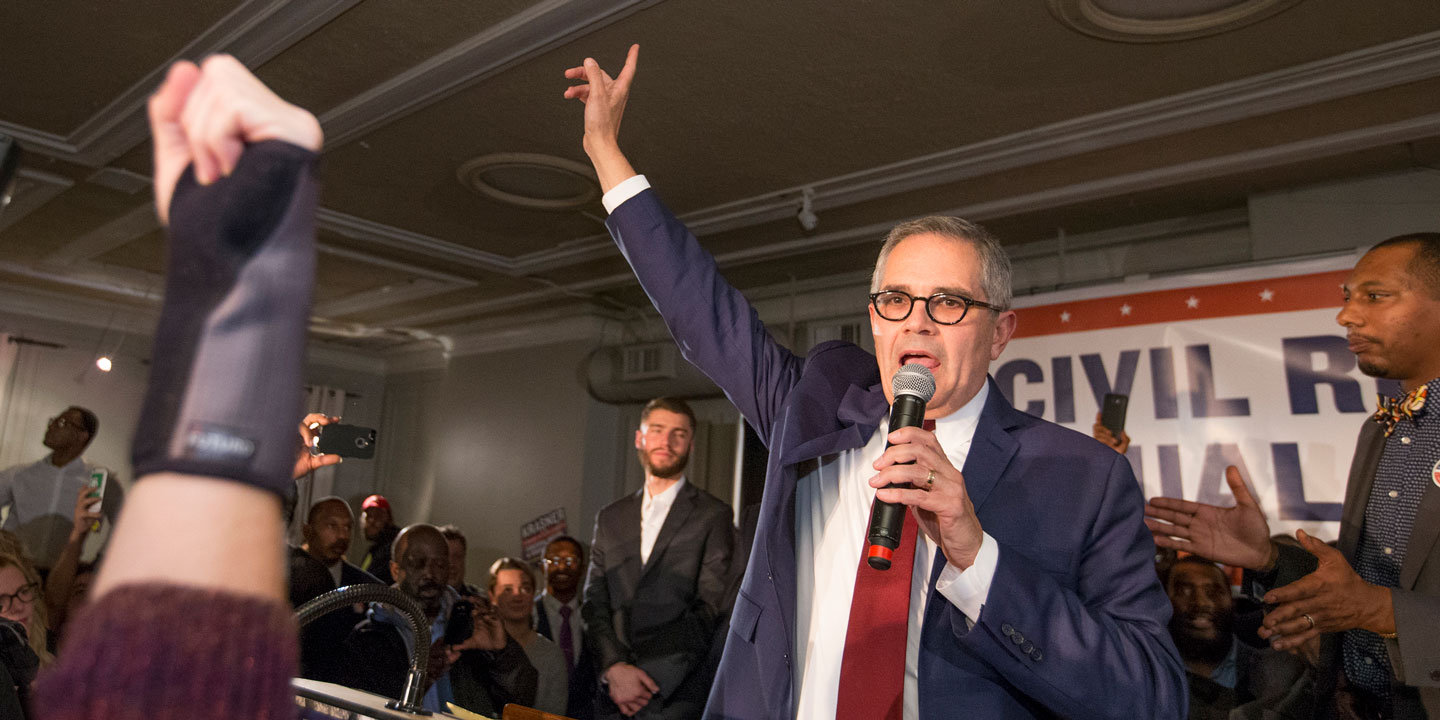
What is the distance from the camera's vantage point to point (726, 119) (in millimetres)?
4574

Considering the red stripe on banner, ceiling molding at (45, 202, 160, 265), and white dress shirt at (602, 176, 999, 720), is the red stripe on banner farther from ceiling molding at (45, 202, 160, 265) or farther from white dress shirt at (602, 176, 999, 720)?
ceiling molding at (45, 202, 160, 265)

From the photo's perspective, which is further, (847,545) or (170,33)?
(170,33)

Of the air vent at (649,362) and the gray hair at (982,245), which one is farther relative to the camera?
the air vent at (649,362)

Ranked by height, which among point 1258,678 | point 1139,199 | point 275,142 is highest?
point 1139,199

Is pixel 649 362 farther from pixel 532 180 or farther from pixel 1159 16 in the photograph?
pixel 1159 16

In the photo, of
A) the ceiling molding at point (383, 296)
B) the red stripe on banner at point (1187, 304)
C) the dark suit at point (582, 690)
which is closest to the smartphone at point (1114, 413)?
the red stripe on banner at point (1187, 304)

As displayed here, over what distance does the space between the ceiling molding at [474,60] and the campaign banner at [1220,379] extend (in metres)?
2.68

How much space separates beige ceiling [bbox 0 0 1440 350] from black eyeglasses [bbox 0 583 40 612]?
3.38 feet

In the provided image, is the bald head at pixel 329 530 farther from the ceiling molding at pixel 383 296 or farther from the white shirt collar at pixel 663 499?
the ceiling molding at pixel 383 296

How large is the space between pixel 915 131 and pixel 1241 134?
1.54m

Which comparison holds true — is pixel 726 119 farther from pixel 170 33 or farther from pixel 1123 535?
pixel 1123 535

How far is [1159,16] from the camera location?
3551 mm

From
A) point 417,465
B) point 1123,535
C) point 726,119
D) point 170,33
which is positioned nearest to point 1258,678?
point 1123,535

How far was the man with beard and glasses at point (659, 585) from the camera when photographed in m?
3.66
